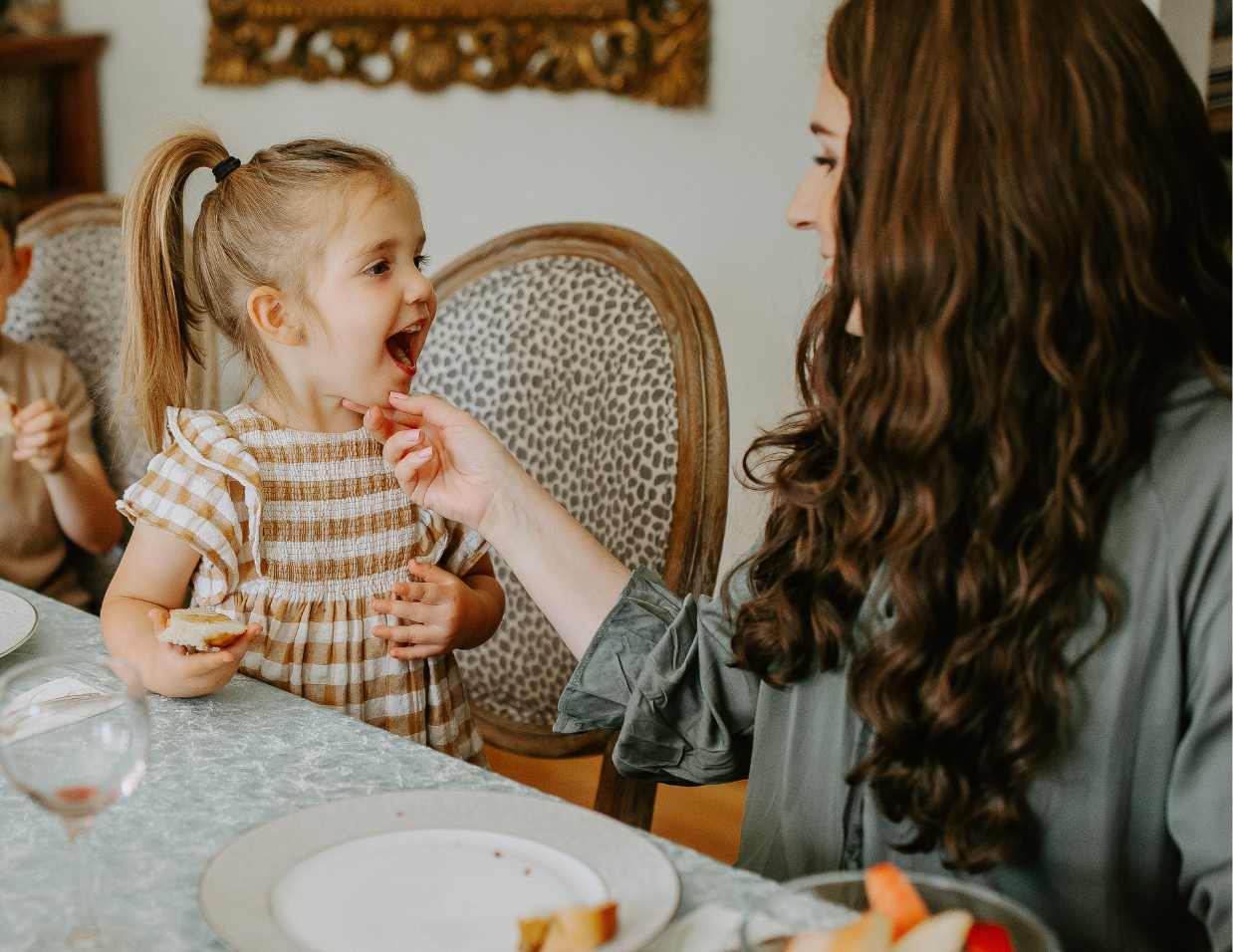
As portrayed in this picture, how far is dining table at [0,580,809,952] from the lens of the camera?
675 mm

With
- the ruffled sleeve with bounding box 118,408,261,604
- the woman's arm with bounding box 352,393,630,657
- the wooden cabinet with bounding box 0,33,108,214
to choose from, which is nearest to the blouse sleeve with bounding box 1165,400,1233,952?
the woman's arm with bounding box 352,393,630,657

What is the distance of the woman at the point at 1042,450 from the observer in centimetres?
75

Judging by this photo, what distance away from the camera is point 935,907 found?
56cm

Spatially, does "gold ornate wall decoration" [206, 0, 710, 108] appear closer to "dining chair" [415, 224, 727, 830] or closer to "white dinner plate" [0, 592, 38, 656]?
"dining chair" [415, 224, 727, 830]

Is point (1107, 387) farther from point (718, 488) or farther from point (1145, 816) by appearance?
point (718, 488)

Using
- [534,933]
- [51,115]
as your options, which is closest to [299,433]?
[534,933]

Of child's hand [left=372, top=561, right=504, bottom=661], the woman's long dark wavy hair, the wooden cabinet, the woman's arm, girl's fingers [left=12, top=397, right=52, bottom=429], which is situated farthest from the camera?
the wooden cabinet

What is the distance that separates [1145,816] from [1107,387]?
32cm

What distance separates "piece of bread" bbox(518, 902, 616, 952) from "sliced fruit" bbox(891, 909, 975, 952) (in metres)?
0.15

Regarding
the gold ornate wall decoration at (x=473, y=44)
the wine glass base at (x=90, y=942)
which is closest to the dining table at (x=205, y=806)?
the wine glass base at (x=90, y=942)

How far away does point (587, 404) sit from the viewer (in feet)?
4.53

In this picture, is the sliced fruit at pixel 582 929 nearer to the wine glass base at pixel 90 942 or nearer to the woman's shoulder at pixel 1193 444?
the wine glass base at pixel 90 942

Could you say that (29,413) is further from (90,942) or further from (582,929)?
(582,929)

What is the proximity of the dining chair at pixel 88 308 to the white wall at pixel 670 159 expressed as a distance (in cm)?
31
